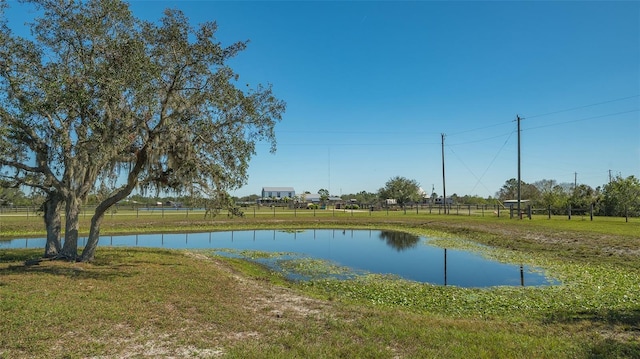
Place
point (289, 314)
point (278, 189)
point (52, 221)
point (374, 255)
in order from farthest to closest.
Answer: point (278, 189) < point (374, 255) < point (52, 221) < point (289, 314)

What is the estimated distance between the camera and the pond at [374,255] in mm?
14562

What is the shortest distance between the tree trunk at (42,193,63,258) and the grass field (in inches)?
55.8

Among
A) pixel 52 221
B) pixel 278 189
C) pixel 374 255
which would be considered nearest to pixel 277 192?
pixel 278 189

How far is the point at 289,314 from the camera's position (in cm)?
809

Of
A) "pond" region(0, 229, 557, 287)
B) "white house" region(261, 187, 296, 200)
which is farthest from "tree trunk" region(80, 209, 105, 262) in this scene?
"white house" region(261, 187, 296, 200)

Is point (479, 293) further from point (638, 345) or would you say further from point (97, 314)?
point (97, 314)

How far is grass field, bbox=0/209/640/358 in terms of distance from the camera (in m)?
5.83

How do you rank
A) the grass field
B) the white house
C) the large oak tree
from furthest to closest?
1. the white house
2. the large oak tree
3. the grass field

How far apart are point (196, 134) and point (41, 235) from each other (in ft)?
79.1

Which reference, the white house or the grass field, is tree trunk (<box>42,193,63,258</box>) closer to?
the grass field

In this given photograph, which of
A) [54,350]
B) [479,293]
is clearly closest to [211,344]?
[54,350]

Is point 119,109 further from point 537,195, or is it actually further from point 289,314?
point 537,195

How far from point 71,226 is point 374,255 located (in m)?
14.6

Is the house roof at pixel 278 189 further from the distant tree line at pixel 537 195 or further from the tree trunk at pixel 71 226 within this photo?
the tree trunk at pixel 71 226
